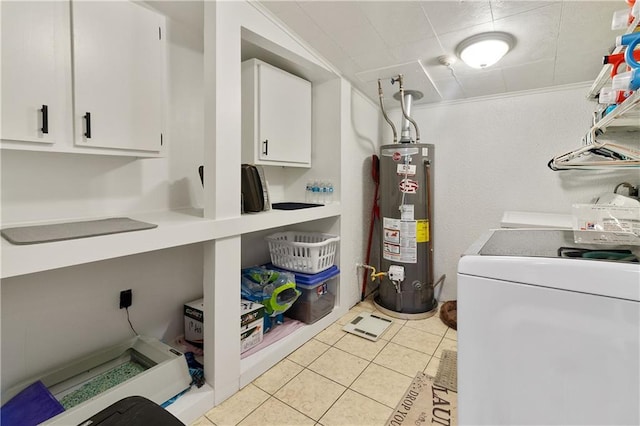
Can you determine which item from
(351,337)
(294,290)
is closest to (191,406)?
(294,290)

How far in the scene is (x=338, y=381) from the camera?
1.73m

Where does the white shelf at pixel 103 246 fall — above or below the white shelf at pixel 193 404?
above

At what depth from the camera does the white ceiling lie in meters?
1.49

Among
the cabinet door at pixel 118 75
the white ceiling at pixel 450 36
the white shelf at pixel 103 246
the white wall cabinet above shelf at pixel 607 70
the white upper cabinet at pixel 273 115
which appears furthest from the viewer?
the white upper cabinet at pixel 273 115

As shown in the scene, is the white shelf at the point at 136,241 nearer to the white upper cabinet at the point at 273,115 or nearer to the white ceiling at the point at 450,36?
the white upper cabinet at the point at 273,115

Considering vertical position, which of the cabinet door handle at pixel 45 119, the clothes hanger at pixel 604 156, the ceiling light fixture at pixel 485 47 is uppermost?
the ceiling light fixture at pixel 485 47

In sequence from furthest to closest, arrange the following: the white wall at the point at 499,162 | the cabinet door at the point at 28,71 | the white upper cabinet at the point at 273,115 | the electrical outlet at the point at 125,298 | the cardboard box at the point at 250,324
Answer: the white wall at the point at 499,162
the white upper cabinet at the point at 273,115
the cardboard box at the point at 250,324
the electrical outlet at the point at 125,298
the cabinet door at the point at 28,71

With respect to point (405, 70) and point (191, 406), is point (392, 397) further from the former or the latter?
point (405, 70)

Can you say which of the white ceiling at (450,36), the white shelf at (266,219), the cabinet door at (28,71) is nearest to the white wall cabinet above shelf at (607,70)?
the white ceiling at (450,36)

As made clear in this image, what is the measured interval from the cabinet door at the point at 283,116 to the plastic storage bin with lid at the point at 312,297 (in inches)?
36.2

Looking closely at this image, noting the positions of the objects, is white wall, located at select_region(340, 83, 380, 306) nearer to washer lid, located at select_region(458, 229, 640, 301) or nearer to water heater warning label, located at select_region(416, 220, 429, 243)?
water heater warning label, located at select_region(416, 220, 429, 243)

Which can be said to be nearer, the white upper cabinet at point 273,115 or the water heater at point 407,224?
the white upper cabinet at point 273,115

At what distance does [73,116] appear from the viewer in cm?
126

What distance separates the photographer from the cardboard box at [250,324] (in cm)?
179
